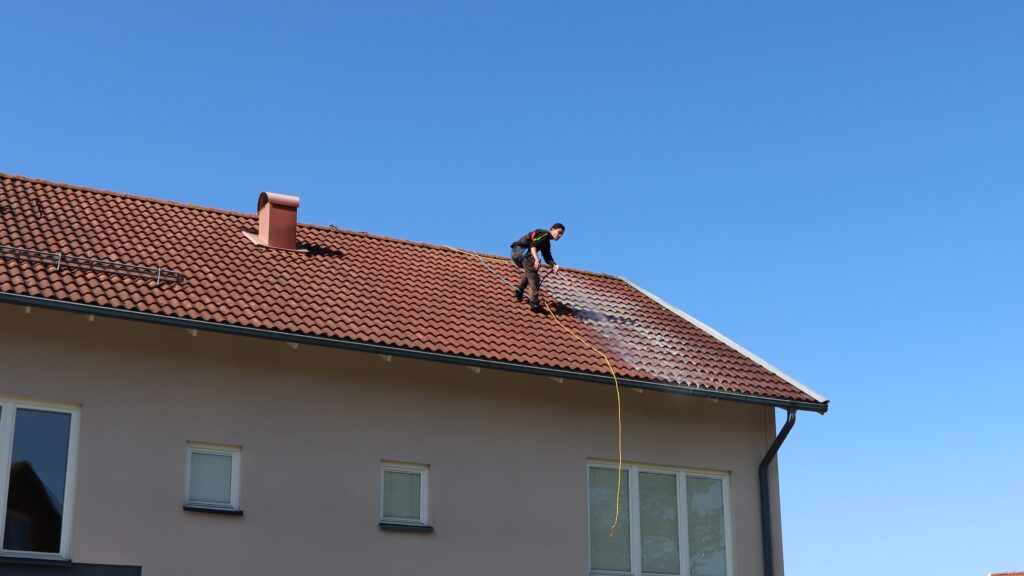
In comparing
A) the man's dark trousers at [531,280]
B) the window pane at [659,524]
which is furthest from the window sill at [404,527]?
the man's dark trousers at [531,280]

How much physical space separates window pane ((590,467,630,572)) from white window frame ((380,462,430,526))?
2139 millimetres

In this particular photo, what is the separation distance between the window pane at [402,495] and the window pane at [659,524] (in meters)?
2.89

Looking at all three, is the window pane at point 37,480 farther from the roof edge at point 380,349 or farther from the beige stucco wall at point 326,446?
the roof edge at point 380,349

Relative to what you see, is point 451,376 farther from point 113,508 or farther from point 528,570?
point 113,508

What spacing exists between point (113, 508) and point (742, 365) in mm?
8096

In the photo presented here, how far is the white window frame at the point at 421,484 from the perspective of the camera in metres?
14.4

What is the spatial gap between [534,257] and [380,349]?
3959 millimetres

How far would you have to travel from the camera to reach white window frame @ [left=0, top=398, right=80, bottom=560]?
1246 centimetres

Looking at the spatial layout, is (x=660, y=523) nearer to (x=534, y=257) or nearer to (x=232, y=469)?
(x=534, y=257)

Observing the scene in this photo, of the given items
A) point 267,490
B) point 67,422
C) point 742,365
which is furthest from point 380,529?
point 742,365

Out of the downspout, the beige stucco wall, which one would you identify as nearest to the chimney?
the beige stucco wall

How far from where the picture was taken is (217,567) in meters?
13.2

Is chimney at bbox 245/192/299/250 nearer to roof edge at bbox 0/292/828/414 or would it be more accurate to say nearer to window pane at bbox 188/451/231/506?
roof edge at bbox 0/292/828/414

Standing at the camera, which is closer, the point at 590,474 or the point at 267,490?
the point at 267,490
